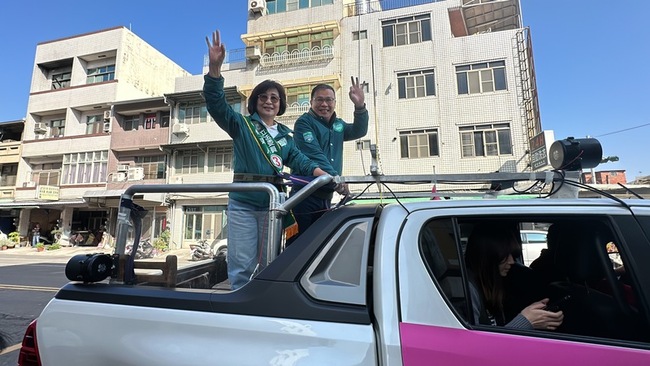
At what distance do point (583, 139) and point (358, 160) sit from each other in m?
16.4

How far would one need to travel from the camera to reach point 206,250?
51.2 ft

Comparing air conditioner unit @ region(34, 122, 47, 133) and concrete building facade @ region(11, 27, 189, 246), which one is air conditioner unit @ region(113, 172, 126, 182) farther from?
air conditioner unit @ region(34, 122, 47, 133)

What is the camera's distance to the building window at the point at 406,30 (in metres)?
18.6

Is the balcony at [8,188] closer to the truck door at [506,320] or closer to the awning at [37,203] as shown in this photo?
the awning at [37,203]

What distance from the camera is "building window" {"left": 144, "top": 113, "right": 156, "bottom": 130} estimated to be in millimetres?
22589

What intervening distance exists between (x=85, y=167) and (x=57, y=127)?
186 inches

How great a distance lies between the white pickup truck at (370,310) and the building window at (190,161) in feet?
67.5

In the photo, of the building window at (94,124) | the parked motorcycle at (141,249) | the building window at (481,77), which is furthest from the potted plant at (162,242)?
the building window at (481,77)

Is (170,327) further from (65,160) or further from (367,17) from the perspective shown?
(65,160)

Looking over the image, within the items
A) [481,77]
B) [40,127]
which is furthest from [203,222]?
[481,77]

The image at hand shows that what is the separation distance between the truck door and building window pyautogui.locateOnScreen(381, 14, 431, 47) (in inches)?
755

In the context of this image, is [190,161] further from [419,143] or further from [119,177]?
[419,143]

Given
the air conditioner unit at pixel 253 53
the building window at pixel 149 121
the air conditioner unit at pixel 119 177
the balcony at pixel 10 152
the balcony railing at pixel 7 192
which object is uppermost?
the air conditioner unit at pixel 253 53

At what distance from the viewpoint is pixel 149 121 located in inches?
898
